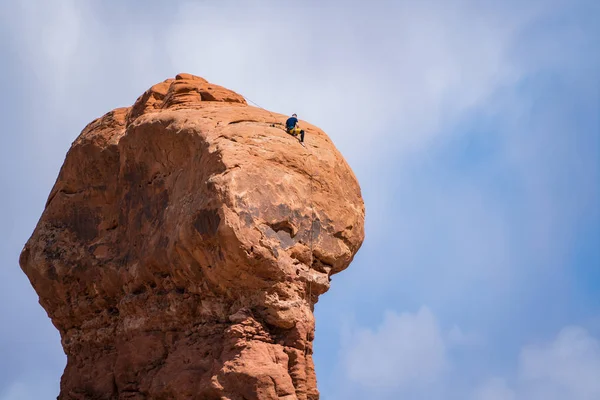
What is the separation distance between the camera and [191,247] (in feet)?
69.9

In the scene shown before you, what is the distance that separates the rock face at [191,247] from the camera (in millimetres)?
20641

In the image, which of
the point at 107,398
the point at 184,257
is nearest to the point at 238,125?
the point at 184,257

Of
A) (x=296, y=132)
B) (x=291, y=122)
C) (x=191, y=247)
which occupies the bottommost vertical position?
(x=191, y=247)

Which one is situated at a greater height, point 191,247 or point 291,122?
point 291,122

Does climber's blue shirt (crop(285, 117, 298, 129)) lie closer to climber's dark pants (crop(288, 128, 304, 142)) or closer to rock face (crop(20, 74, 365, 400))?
climber's dark pants (crop(288, 128, 304, 142))

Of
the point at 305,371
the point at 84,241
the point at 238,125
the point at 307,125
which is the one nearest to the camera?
the point at 305,371

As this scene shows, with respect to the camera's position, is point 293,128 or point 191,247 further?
point 293,128

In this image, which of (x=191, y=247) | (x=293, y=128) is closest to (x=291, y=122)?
(x=293, y=128)

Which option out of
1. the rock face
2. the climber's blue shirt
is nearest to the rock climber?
the climber's blue shirt

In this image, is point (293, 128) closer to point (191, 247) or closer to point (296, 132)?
point (296, 132)

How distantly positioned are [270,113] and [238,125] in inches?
59.7

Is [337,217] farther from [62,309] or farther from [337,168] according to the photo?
[62,309]

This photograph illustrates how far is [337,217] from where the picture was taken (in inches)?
889

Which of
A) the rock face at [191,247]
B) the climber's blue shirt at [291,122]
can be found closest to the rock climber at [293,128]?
the climber's blue shirt at [291,122]
